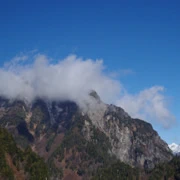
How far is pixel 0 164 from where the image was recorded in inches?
7495

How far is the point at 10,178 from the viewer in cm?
18638

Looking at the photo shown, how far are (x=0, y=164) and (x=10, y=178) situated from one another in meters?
10.8
